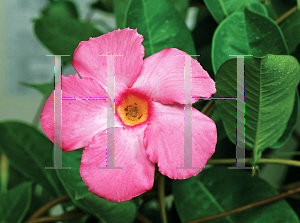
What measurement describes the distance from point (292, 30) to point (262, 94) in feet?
0.43

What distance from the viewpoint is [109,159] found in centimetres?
19

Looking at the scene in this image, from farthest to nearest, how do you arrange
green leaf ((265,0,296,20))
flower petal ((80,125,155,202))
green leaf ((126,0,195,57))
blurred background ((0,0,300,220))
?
blurred background ((0,0,300,220)), green leaf ((265,0,296,20)), green leaf ((126,0,195,57)), flower petal ((80,125,155,202))

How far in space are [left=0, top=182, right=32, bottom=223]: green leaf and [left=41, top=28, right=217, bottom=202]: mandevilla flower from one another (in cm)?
27

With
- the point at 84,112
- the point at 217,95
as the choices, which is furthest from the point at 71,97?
the point at 217,95

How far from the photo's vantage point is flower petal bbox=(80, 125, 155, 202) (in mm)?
184

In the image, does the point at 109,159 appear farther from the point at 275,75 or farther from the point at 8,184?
the point at 8,184

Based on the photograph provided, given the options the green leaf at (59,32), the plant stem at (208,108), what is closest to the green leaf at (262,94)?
the plant stem at (208,108)

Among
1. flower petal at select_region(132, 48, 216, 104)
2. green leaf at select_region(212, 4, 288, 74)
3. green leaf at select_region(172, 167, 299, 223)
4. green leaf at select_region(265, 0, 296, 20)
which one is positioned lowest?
green leaf at select_region(172, 167, 299, 223)

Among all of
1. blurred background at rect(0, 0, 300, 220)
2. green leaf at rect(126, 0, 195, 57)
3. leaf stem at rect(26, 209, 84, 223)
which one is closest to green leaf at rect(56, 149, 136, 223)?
leaf stem at rect(26, 209, 84, 223)

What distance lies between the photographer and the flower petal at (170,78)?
0.65ft

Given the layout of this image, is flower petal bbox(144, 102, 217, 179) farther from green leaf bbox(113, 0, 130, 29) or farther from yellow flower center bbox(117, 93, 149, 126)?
green leaf bbox(113, 0, 130, 29)

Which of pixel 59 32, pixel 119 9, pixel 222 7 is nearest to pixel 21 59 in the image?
pixel 59 32

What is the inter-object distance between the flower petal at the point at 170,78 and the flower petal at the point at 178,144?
0.05ft

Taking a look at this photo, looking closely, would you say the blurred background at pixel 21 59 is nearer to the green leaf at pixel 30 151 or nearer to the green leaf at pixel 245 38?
the green leaf at pixel 30 151
